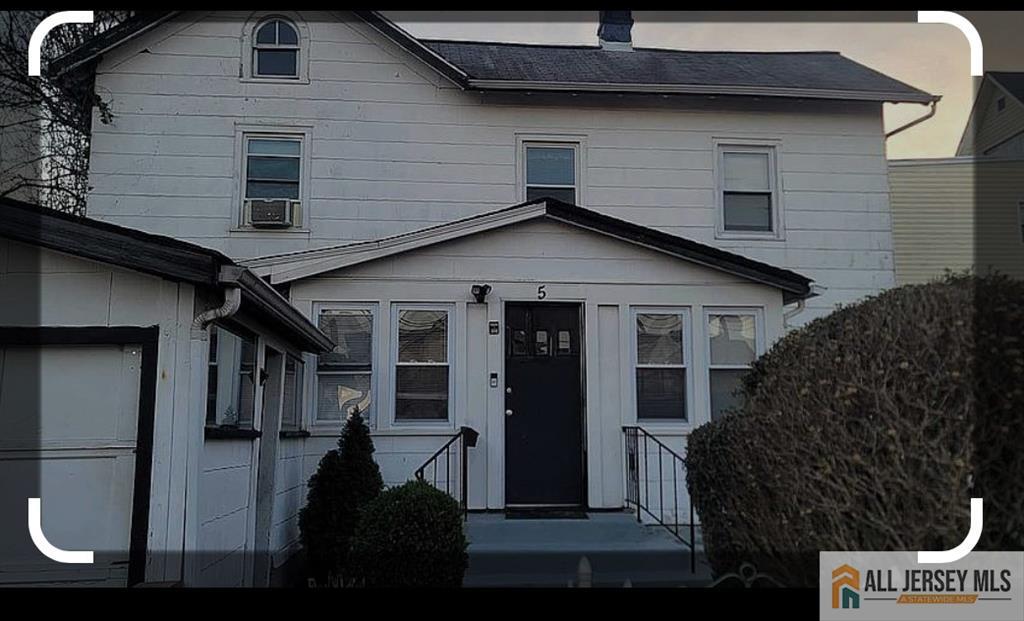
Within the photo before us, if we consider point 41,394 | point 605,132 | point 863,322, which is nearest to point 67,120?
point 41,394

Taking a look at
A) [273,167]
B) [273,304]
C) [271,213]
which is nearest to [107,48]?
[273,167]

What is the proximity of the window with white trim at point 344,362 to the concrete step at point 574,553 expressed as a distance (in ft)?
3.77

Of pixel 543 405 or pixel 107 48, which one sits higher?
pixel 107 48

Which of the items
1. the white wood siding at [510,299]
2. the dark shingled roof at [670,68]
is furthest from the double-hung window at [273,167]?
the dark shingled roof at [670,68]

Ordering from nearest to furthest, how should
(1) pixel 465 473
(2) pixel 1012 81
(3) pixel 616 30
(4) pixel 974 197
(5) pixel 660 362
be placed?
(2) pixel 1012 81 < (4) pixel 974 197 < (3) pixel 616 30 < (1) pixel 465 473 < (5) pixel 660 362

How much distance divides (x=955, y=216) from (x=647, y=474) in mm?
2359

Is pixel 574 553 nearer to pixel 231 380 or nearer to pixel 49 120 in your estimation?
pixel 231 380

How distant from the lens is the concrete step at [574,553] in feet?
14.6

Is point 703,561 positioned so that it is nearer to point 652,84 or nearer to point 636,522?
point 636,522

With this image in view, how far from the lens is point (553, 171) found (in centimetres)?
583

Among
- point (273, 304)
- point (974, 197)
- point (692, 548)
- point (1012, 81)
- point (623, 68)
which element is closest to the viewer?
point (692, 548)

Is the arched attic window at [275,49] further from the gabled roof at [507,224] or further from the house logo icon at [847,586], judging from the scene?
the house logo icon at [847,586]
